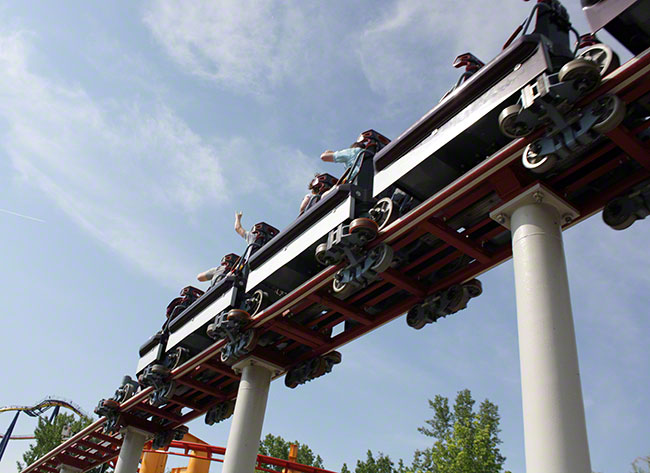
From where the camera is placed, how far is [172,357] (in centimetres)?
1341

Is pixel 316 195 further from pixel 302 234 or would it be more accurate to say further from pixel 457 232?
pixel 457 232

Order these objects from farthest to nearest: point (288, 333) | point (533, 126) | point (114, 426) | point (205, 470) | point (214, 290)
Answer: point (205, 470) → point (114, 426) → point (214, 290) → point (288, 333) → point (533, 126)

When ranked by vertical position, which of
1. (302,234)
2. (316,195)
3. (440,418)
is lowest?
(302,234)

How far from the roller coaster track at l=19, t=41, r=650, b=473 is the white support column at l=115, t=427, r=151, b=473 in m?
1.88

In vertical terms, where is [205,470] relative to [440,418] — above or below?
below

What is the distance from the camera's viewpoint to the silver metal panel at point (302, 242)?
892 cm

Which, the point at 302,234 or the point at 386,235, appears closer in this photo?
the point at 386,235

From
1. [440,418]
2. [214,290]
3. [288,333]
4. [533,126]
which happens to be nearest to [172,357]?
[214,290]

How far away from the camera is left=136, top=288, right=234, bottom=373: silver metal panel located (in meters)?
11.7

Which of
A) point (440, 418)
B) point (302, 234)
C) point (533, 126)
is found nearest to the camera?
point (533, 126)

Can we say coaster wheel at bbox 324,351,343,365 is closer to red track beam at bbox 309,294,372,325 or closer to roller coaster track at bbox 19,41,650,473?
roller coaster track at bbox 19,41,650,473

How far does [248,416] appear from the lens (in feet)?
35.1

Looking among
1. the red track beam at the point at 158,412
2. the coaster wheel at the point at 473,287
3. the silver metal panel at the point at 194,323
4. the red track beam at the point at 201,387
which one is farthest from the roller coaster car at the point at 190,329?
the coaster wheel at the point at 473,287

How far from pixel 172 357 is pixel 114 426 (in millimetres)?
4027
